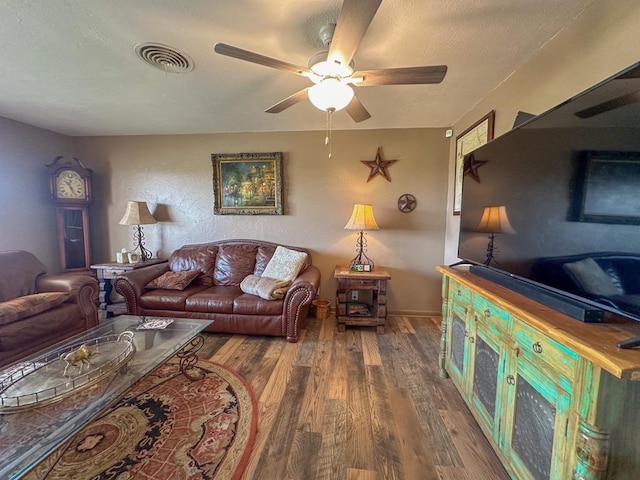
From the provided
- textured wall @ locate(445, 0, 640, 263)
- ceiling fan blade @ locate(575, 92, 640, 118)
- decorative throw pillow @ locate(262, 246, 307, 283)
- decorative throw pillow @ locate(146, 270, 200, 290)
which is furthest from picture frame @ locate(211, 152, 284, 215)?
ceiling fan blade @ locate(575, 92, 640, 118)

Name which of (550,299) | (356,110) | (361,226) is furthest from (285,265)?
A: (550,299)

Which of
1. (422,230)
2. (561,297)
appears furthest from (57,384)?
(422,230)

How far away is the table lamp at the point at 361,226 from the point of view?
291 centimetres

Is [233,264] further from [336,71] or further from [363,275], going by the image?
[336,71]

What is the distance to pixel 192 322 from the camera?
215 centimetres

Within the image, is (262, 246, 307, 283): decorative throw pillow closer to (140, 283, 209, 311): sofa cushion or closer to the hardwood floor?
the hardwood floor

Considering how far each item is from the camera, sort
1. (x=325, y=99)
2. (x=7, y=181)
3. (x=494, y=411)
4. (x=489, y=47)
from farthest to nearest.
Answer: (x=7, y=181), (x=489, y=47), (x=325, y=99), (x=494, y=411)

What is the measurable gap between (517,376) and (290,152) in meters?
3.12

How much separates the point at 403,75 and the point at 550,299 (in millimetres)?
1363

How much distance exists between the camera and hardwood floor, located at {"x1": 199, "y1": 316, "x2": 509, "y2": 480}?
4.29 ft

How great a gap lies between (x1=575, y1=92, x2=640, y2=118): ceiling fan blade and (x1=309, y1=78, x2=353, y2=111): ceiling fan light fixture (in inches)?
41.4

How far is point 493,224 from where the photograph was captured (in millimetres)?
1587

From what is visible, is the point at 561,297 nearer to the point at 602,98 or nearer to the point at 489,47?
the point at 602,98

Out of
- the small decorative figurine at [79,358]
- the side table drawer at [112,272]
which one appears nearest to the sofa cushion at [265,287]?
the small decorative figurine at [79,358]
